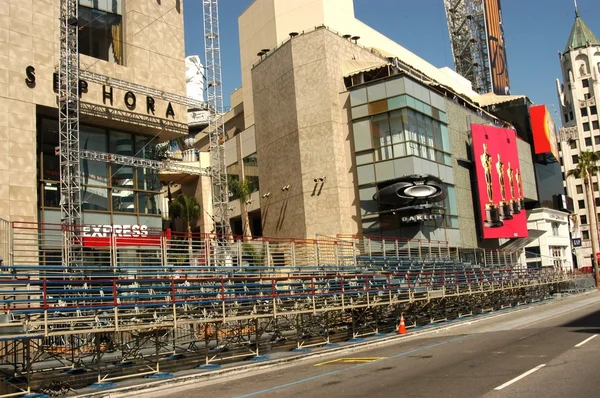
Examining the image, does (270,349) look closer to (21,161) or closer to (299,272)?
(299,272)

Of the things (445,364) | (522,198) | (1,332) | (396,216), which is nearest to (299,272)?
(445,364)

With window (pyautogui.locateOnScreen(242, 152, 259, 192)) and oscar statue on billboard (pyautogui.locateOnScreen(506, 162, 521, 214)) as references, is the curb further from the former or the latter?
oscar statue on billboard (pyautogui.locateOnScreen(506, 162, 521, 214))

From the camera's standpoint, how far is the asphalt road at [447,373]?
11047mm

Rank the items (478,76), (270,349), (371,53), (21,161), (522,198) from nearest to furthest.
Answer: (270,349), (21,161), (371,53), (522,198), (478,76)

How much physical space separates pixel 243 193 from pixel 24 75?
27054mm

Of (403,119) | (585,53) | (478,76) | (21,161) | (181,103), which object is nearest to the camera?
(21,161)

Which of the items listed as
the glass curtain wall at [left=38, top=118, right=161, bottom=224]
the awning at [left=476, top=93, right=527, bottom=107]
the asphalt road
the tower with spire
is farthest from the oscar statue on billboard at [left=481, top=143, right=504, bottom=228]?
the tower with spire

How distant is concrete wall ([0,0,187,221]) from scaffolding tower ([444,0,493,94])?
217ft

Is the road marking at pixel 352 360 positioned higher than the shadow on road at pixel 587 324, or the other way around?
the road marking at pixel 352 360

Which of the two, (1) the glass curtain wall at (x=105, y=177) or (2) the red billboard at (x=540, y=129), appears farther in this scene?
(2) the red billboard at (x=540, y=129)

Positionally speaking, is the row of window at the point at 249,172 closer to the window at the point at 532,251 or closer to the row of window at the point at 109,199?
the row of window at the point at 109,199

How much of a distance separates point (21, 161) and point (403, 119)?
26.5 meters

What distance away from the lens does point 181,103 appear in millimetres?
33344

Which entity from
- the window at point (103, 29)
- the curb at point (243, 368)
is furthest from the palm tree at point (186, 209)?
the curb at point (243, 368)
